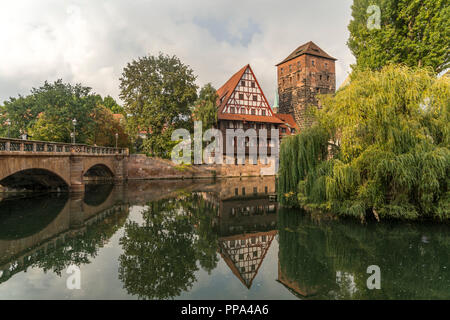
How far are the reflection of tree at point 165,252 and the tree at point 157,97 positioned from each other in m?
21.0

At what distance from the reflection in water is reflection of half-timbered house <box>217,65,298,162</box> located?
79.1 feet

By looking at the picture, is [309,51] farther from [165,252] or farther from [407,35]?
[165,252]

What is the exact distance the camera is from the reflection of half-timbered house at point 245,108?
118ft

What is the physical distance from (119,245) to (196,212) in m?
5.69

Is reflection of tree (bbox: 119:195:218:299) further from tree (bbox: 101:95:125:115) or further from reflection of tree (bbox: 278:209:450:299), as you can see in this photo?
tree (bbox: 101:95:125:115)

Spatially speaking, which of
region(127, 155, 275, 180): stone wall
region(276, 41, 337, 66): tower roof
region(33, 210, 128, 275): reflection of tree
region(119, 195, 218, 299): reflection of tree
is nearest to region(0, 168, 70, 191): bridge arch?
region(33, 210, 128, 275): reflection of tree

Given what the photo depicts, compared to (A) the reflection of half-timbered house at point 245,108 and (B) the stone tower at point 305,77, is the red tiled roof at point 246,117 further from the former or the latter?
(B) the stone tower at point 305,77

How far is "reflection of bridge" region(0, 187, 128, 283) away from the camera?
Result: 6861mm

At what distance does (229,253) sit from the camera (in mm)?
8055

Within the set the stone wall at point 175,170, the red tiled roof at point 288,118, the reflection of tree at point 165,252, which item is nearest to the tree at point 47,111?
the stone wall at point 175,170

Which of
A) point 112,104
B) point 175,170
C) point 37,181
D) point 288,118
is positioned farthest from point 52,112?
point 112,104

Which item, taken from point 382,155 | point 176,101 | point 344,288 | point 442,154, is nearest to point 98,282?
point 344,288
